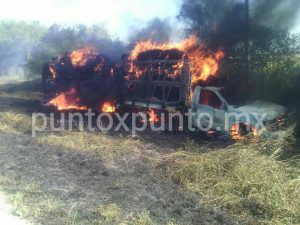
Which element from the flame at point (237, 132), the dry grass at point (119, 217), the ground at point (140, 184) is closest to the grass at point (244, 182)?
the ground at point (140, 184)

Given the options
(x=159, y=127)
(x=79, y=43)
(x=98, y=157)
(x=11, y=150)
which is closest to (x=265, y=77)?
(x=159, y=127)

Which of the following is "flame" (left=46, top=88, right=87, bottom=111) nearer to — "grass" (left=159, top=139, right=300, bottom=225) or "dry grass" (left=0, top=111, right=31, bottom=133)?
"dry grass" (left=0, top=111, right=31, bottom=133)

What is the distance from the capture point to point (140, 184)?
6.50 m

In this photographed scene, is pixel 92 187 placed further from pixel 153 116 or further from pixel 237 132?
pixel 153 116

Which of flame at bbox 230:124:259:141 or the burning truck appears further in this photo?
the burning truck

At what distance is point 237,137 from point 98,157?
3673 millimetres

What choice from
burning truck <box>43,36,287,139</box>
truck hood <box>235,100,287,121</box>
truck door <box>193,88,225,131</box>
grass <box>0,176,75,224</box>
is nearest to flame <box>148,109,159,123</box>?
burning truck <box>43,36,287,139</box>

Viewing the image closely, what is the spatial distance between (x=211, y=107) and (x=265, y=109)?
1423 mm

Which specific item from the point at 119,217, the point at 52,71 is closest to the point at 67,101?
the point at 52,71

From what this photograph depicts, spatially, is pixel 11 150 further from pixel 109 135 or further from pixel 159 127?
pixel 159 127

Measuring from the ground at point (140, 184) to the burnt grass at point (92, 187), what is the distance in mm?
14

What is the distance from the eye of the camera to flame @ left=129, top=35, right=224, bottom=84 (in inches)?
497

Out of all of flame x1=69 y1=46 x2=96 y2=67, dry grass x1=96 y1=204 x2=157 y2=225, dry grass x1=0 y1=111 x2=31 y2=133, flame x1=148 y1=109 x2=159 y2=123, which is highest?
flame x1=69 y1=46 x2=96 y2=67

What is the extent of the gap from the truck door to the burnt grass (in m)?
1.16
